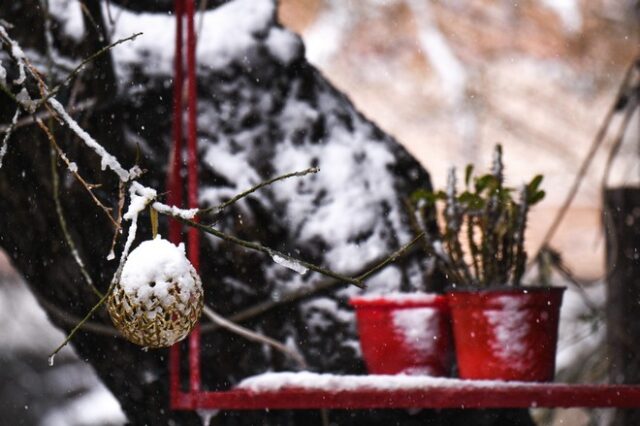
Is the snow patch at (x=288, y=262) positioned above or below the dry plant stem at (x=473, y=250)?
below

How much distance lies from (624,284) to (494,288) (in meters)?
0.83

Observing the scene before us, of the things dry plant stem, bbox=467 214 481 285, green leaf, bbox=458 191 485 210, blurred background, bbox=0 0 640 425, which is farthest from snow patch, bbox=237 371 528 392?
blurred background, bbox=0 0 640 425

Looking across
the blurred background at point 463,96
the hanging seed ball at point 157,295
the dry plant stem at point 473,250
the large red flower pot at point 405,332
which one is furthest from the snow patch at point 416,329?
the blurred background at point 463,96

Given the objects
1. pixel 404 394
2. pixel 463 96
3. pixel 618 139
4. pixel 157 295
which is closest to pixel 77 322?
pixel 404 394

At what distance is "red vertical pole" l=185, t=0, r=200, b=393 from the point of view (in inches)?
75.1

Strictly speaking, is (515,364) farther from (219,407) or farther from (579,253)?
(579,253)

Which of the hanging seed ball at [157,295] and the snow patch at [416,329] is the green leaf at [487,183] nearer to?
the snow patch at [416,329]

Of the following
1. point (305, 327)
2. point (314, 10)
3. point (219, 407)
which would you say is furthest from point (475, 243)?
point (314, 10)

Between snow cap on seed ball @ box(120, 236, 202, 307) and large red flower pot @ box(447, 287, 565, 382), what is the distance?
79 centimetres

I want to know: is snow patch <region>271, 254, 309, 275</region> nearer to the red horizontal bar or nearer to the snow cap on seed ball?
the snow cap on seed ball

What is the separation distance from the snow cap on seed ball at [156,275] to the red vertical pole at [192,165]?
702 millimetres

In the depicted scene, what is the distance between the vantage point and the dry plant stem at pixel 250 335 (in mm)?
2035

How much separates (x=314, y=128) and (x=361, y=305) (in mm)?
397

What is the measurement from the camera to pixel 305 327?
2.11 metres
